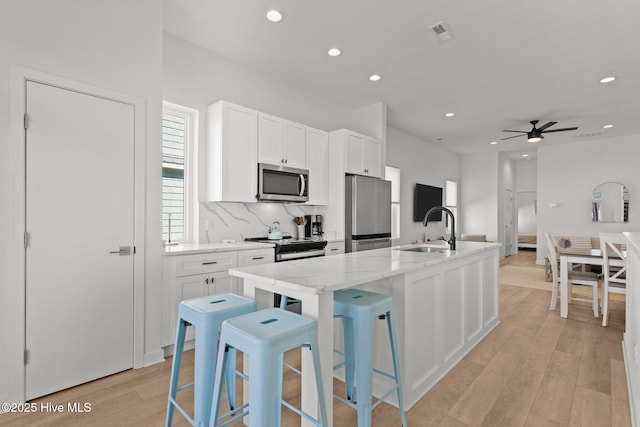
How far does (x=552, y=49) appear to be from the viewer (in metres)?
3.41

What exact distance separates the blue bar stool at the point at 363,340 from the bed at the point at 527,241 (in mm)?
11149

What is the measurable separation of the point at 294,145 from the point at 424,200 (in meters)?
4.20

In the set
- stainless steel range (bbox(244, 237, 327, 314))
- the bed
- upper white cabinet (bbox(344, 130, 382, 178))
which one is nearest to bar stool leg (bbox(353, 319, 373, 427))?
stainless steel range (bbox(244, 237, 327, 314))

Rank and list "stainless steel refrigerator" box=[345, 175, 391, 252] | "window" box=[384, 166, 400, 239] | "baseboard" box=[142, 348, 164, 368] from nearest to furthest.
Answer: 1. "baseboard" box=[142, 348, 164, 368]
2. "stainless steel refrigerator" box=[345, 175, 391, 252]
3. "window" box=[384, 166, 400, 239]

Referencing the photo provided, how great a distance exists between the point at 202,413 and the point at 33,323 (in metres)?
1.41

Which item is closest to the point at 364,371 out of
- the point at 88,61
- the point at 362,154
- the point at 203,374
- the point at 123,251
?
the point at 203,374

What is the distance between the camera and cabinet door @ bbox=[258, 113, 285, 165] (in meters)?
3.69

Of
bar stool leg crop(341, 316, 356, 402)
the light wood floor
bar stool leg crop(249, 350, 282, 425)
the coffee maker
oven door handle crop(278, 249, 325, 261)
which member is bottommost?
the light wood floor

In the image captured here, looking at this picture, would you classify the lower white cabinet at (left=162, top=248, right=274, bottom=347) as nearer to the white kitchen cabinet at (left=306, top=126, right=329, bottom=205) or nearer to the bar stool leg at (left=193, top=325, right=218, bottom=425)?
the bar stool leg at (left=193, top=325, right=218, bottom=425)

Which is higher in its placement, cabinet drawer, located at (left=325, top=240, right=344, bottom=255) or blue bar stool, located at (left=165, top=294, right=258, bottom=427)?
cabinet drawer, located at (left=325, top=240, right=344, bottom=255)

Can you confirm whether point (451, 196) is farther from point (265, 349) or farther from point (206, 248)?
point (265, 349)

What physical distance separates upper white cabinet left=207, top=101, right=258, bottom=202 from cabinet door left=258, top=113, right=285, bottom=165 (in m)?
0.06

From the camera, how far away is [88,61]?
7.70 ft

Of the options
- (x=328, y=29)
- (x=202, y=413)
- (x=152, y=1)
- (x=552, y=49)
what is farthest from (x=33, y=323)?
(x=552, y=49)
